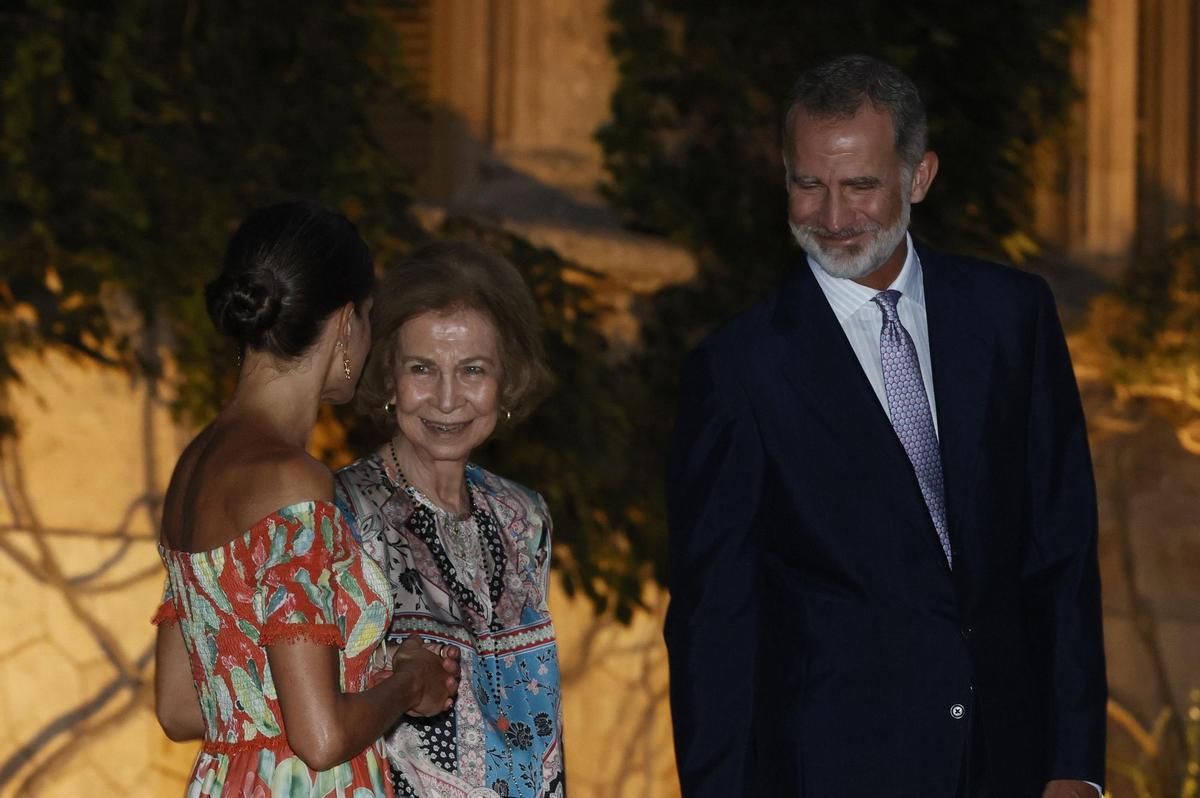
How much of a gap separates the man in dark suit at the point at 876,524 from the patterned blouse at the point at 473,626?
0.79 ft

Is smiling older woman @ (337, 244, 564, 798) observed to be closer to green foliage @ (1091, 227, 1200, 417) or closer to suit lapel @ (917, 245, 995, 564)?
suit lapel @ (917, 245, 995, 564)

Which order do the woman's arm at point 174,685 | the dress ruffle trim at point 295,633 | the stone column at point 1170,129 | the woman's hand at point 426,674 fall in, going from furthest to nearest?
1. the stone column at point 1170,129
2. the woman's arm at point 174,685
3. the woman's hand at point 426,674
4. the dress ruffle trim at point 295,633

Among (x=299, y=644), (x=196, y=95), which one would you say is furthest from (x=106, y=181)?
(x=299, y=644)

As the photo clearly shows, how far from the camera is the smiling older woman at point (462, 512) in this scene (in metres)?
2.70

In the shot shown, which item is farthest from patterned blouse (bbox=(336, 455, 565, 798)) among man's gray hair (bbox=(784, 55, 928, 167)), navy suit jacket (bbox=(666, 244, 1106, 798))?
man's gray hair (bbox=(784, 55, 928, 167))

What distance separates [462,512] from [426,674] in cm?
42

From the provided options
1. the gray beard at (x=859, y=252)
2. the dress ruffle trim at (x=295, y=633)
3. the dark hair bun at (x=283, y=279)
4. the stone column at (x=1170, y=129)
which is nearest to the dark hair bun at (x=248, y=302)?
the dark hair bun at (x=283, y=279)

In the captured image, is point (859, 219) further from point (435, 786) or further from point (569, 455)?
point (569, 455)

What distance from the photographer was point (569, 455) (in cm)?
521

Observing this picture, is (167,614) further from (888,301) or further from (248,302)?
(888,301)

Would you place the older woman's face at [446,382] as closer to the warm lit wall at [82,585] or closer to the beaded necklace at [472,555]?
the beaded necklace at [472,555]

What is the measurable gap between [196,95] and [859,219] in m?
2.52

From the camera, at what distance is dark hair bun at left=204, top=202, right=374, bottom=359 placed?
2.35 metres

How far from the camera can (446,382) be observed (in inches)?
110
